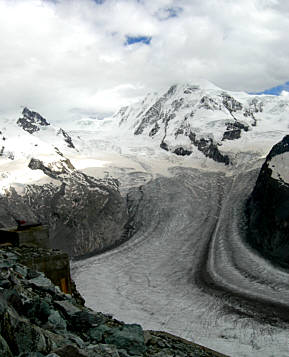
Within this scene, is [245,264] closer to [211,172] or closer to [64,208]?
[64,208]

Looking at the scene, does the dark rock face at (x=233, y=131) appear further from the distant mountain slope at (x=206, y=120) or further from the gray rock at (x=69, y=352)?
the gray rock at (x=69, y=352)

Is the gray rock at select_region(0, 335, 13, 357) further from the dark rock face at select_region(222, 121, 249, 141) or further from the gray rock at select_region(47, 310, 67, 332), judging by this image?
the dark rock face at select_region(222, 121, 249, 141)

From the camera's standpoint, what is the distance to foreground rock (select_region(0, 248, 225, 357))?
4.44 meters

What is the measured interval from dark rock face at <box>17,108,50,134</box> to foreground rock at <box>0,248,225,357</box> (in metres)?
85.7

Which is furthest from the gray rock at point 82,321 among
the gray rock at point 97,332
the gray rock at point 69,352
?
the gray rock at point 69,352

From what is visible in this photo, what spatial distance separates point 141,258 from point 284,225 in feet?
44.2

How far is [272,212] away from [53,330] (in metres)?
37.0

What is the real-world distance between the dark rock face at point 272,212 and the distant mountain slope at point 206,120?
19.7 meters

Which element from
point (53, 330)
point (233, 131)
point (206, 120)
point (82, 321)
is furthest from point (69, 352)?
point (206, 120)

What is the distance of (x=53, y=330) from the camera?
18.7 feet

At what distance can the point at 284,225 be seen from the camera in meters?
36.4

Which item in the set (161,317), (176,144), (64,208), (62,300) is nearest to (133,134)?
(176,144)

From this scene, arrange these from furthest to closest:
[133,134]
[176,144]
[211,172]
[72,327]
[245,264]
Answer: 1. [133,134]
2. [176,144]
3. [211,172]
4. [245,264]
5. [72,327]

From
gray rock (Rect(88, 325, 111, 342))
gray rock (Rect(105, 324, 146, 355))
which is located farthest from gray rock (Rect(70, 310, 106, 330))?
→ gray rock (Rect(105, 324, 146, 355))
